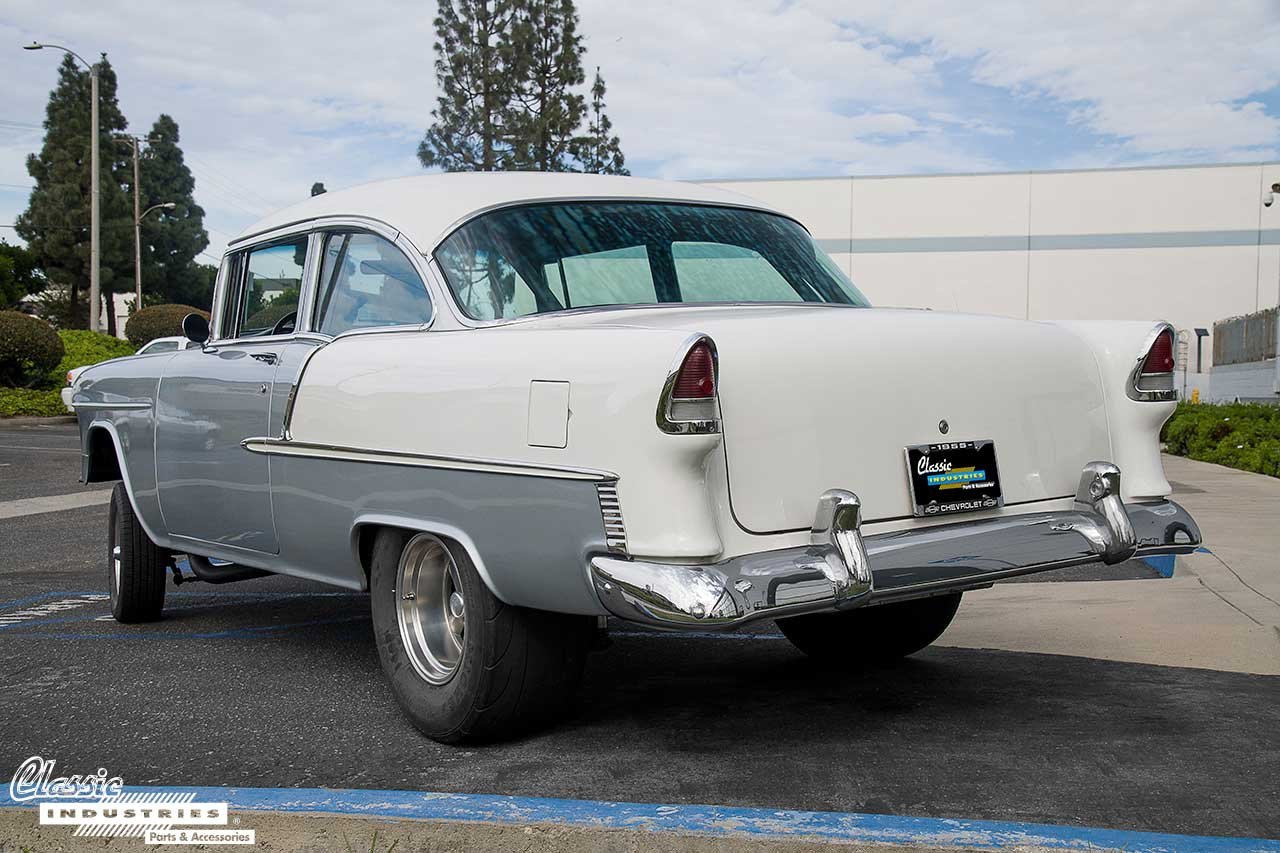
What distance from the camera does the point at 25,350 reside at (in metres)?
25.3

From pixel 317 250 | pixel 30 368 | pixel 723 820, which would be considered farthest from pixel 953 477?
pixel 30 368

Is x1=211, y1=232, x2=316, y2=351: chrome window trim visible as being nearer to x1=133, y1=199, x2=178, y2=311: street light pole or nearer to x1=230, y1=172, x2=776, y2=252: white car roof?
x1=230, y1=172, x2=776, y2=252: white car roof

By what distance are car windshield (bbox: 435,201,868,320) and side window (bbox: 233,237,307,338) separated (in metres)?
1.07

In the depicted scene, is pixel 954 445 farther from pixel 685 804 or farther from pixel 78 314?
pixel 78 314

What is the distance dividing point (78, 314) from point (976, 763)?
56618 mm

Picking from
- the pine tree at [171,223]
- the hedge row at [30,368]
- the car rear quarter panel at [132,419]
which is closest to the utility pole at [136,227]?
the pine tree at [171,223]

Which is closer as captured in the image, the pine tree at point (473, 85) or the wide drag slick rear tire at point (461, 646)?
the wide drag slick rear tire at point (461, 646)

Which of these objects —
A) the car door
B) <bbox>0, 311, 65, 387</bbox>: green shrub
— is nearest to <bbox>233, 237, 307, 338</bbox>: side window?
the car door

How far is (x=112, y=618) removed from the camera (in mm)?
6527

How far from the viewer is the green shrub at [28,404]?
78.1 ft

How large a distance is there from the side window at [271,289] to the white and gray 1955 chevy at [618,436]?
3cm

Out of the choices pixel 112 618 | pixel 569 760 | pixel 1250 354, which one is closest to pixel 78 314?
pixel 1250 354

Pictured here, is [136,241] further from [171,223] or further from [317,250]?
[317,250]

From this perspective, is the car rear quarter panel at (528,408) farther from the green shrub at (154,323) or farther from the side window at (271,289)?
the green shrub at (154,323)
